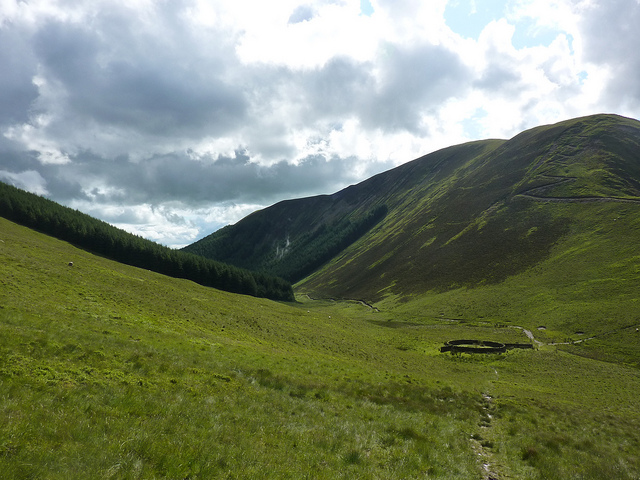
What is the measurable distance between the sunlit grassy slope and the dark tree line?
87.4 m

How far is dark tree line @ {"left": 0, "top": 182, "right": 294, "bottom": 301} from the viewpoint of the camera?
340ft

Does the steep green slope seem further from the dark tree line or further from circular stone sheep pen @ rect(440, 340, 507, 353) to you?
the dark tree line

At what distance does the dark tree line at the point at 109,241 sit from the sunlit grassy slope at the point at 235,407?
287ft

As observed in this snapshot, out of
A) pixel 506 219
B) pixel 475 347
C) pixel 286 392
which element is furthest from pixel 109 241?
pixel 506 219

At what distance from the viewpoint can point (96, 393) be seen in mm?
11805

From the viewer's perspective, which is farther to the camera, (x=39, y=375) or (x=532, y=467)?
(x=532, y=467)

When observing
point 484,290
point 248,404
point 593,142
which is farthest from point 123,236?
point 593,142

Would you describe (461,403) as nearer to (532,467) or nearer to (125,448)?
(532,467)

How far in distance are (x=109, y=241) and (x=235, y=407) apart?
4906 inches

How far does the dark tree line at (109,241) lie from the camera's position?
104m

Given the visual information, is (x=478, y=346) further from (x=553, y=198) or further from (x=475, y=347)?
(x=553, y=198)

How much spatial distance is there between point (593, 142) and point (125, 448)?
24893 centimetres

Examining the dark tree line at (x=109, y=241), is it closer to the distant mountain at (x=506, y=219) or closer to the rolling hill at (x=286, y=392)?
the distant mountain at (x=506, y=219)

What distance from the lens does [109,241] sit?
113938 mm
